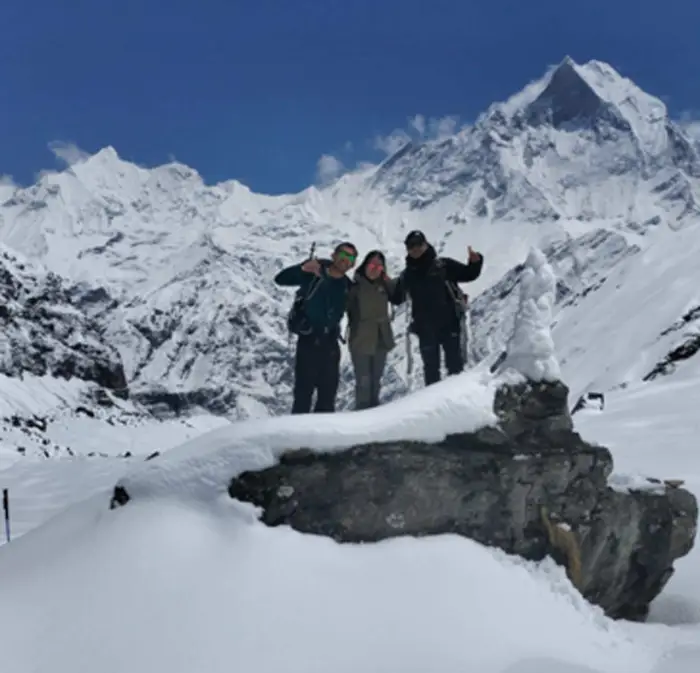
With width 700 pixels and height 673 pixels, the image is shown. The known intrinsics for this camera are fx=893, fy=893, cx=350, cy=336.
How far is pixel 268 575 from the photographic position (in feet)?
25.4

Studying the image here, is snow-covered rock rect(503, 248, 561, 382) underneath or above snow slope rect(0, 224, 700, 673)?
above

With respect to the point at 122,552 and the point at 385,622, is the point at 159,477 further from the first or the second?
the point at 385,622

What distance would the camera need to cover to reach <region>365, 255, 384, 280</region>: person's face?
36.6 ft

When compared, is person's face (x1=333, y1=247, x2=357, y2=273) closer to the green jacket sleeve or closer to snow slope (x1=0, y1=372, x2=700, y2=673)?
the green jacket sleeve

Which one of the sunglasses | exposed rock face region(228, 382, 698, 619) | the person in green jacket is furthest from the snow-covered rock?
the sunglasses

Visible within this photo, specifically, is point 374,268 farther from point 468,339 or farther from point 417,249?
point 468,339

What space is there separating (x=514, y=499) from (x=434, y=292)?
291 cm

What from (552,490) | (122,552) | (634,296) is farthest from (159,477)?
(634,296)

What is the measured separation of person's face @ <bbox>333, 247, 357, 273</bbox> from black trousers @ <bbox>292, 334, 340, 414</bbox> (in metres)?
0.85

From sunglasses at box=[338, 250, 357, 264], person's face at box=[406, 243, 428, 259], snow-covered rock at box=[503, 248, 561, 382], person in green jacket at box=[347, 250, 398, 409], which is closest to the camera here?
snow-covered rock at box=[503, 248, 561, 382]

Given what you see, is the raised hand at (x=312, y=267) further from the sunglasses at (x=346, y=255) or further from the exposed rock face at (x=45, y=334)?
the exposed rock face at (x=45, y=334)

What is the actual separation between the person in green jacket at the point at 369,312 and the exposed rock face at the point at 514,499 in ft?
6.17

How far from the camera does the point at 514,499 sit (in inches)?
396

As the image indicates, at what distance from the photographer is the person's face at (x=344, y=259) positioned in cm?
1091
